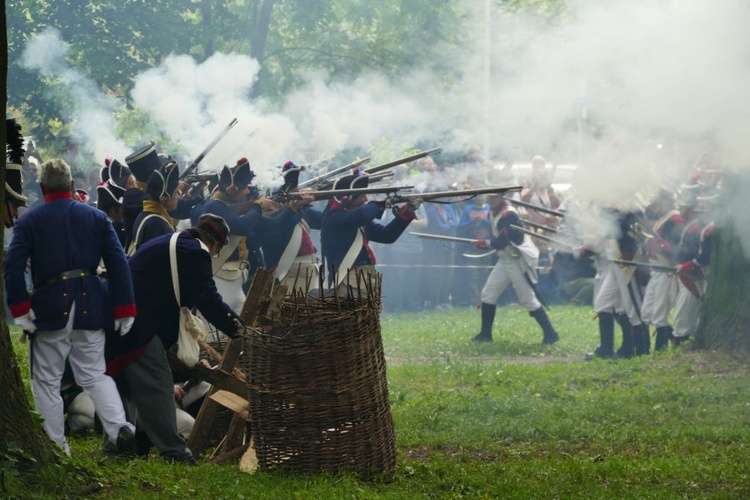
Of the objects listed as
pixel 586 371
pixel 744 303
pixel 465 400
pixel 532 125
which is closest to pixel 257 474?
pixel 465 400

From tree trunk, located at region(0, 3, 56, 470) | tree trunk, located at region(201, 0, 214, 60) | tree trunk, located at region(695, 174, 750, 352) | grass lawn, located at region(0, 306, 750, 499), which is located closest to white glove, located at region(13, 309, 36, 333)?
grass lawn, located at region(0, 306, 750, 499)

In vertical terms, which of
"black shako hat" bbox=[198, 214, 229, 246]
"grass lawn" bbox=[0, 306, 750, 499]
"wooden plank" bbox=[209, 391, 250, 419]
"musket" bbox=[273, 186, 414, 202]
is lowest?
"grass lawn" bbox=[0, 306, 750, 499]

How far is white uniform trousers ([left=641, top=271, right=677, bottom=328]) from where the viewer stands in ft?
40.9

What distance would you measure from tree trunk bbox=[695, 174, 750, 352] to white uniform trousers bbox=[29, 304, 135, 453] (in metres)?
6.49

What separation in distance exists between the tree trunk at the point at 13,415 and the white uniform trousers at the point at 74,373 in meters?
1.06

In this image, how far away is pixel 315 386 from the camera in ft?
18.2

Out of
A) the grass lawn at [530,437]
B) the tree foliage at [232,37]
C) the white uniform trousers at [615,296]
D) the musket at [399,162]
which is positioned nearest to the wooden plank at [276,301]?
the grass lawn at [530,437]

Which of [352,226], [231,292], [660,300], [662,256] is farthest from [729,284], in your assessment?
[231,292]

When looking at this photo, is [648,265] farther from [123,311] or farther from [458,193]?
[123,311]

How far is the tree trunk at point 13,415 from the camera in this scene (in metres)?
4.63

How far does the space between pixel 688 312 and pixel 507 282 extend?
244 centimetres

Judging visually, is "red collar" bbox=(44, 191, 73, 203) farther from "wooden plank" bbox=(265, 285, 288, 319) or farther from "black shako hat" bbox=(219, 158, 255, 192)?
"black shako hat" bbox=(219, 158, 255, 192)

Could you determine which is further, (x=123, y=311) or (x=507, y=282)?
(x=507, y=282)

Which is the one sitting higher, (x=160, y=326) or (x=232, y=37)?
(x=232, y=37)
